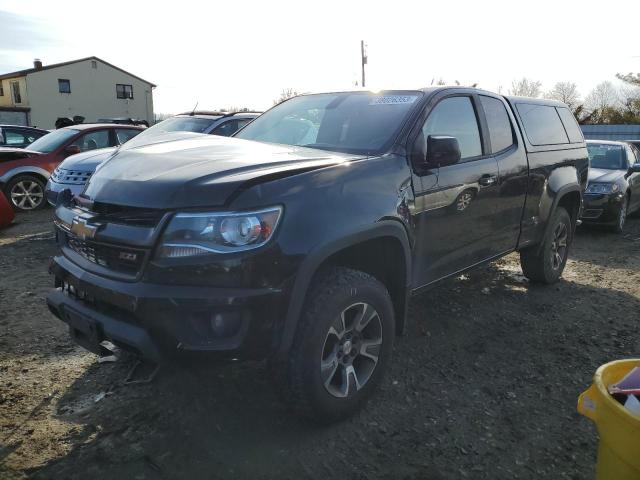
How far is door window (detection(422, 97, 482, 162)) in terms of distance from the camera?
3.54 meters

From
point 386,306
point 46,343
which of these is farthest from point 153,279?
point 46,343

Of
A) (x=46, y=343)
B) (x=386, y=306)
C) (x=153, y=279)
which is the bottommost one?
(x=46, y=343)

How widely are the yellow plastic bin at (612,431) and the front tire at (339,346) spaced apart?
1.17 metres

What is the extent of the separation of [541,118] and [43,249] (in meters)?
5.98

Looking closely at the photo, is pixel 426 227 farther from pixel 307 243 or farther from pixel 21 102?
pixel 21 102

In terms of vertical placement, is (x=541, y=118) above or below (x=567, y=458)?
above

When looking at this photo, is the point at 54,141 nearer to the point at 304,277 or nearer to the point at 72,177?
the point at 72,177

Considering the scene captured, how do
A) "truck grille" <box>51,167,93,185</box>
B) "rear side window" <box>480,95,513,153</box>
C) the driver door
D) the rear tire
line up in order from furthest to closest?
"truck grille" <box>51,167,93,185</box> < the rear tire < "rear side window" <box>480,95,513,153</box> < the driver door

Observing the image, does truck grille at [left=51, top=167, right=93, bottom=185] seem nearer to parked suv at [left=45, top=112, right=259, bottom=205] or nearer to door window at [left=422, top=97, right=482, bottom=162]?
parked suv at [left=45, top=112, right=259, bottom=205]

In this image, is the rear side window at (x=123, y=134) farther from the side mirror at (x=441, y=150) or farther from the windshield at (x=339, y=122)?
the side mirror at (x=441, y=150)

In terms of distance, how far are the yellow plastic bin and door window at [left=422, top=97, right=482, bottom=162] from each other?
1.97m

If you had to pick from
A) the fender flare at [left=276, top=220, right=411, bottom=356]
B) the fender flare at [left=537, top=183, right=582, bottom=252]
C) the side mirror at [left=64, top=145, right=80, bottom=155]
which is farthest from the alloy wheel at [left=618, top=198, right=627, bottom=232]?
the side mirror at [left=64, top=145, right=80, bottom=155]

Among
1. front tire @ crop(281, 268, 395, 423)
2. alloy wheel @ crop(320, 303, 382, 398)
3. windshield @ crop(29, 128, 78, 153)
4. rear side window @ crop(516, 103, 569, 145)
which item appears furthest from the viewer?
windshield @ crop(29, 128, 78, 153)

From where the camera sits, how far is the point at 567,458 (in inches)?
105
